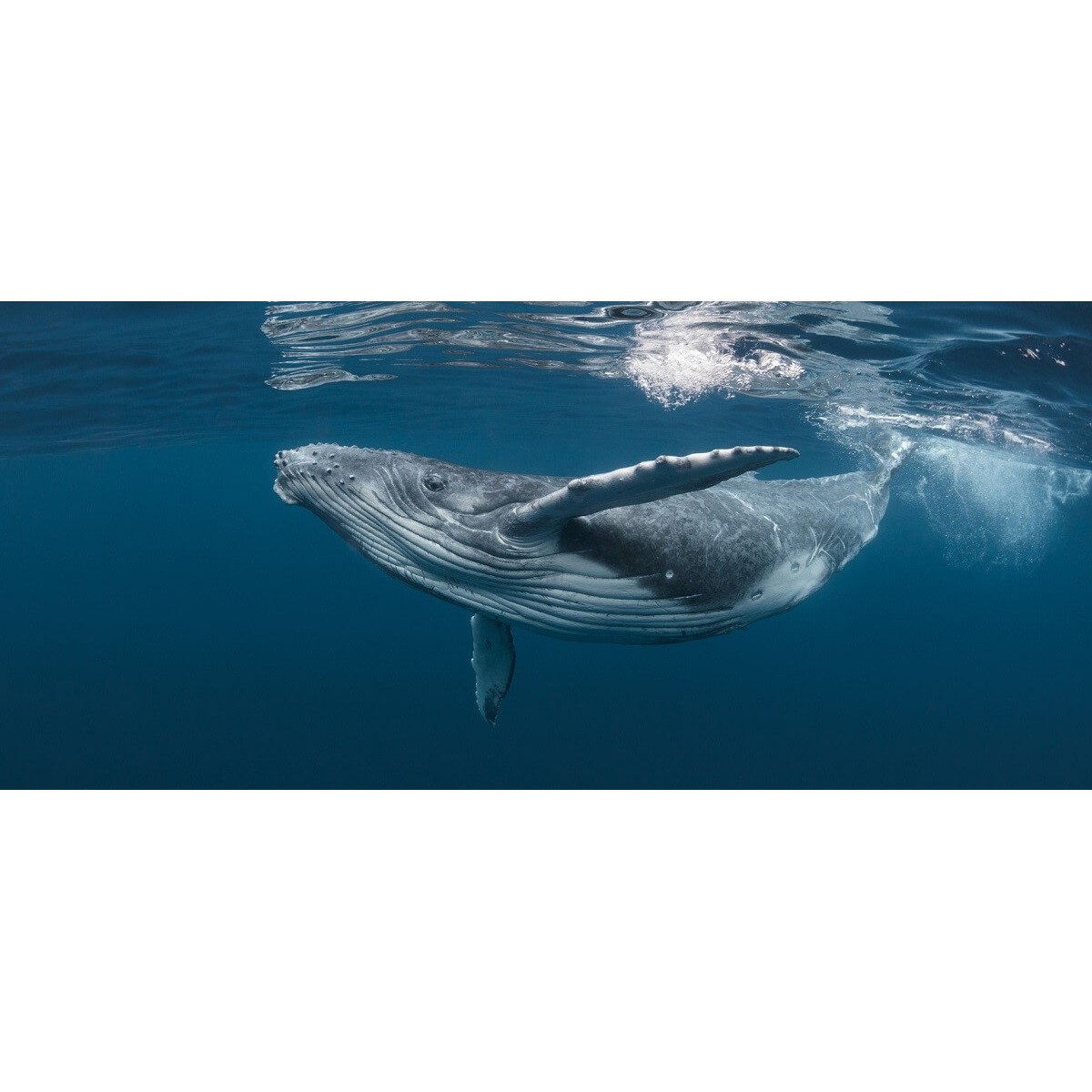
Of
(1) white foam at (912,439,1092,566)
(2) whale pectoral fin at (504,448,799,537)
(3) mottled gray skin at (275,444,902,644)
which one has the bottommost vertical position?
(1) white foam at (912,439,1092,566)

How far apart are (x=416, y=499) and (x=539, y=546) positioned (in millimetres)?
916

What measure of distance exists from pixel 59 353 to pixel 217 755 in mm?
13155

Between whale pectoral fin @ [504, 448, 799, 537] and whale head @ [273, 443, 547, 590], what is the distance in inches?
12.0

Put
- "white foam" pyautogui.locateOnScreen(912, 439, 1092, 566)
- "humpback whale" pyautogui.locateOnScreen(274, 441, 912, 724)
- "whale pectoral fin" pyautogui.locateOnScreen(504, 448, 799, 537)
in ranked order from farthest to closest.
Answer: "white foam" pyautogui.locateOnScreen(912, 439, 1092, 566)
"humpback whale" pyautogui.locateOnScreen(274, 441, 912, 724)
"whale pectoral fin" pyautogui.locateOnScreen(504, 448, 799, 537)

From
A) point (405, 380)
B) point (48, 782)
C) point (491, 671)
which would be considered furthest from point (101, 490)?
point (491, 671)

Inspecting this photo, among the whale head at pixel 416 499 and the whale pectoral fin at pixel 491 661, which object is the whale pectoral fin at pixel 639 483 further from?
the whale pectoral fin at pixel 491 661

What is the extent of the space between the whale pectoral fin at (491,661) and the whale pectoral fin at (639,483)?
2.29 meters

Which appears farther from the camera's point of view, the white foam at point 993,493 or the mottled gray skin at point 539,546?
the white foam at point 993,493

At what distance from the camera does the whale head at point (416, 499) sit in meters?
4.62

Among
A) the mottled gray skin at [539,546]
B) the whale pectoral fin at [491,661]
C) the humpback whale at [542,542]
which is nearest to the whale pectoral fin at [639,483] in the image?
the humpback whale at [542,542]

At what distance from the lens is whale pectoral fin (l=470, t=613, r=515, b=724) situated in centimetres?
652

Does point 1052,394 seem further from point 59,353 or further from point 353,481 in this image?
point 59,353

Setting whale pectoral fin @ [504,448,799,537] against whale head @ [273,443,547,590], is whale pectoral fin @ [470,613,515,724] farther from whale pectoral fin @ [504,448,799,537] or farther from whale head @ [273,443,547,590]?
whale pectoral fin @ [504,448,799,537]

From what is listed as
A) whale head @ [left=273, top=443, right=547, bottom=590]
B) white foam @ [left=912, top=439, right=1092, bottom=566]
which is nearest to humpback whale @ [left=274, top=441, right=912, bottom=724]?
whale head @ [left=273, top=443, right=547, bottom=590]
